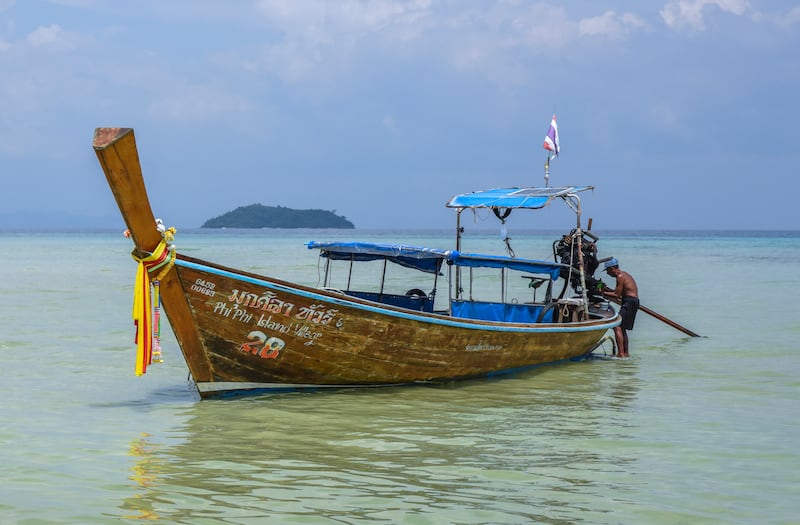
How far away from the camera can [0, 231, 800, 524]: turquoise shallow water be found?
21.1 feet

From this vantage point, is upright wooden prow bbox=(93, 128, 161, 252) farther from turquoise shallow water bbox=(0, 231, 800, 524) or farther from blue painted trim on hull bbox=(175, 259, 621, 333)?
turquoise shallow water bbox=(0, 231, 800, 524)

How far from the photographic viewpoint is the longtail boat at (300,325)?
9.11m

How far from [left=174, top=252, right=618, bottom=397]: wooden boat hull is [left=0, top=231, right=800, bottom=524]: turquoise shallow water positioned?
267 mm

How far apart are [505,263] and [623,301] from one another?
3487 mm

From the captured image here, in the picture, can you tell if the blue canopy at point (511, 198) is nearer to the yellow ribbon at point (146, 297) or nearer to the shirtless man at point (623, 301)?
the shirtless man at point (623, 301)

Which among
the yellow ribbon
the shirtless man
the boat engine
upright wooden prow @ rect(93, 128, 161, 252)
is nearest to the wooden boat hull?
the yellow ribbon

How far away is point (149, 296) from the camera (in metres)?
9.18

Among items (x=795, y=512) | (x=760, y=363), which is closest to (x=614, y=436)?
(x=795, y=512)

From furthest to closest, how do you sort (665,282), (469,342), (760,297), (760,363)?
(665,282)
(760,297)
(760,363)
(469,342)

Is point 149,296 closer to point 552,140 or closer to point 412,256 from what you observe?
point 412,256

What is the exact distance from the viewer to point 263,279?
959cm

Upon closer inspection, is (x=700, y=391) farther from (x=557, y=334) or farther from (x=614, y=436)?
(x=614, y=436)

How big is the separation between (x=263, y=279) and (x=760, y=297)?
2173 cm

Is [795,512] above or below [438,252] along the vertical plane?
below
